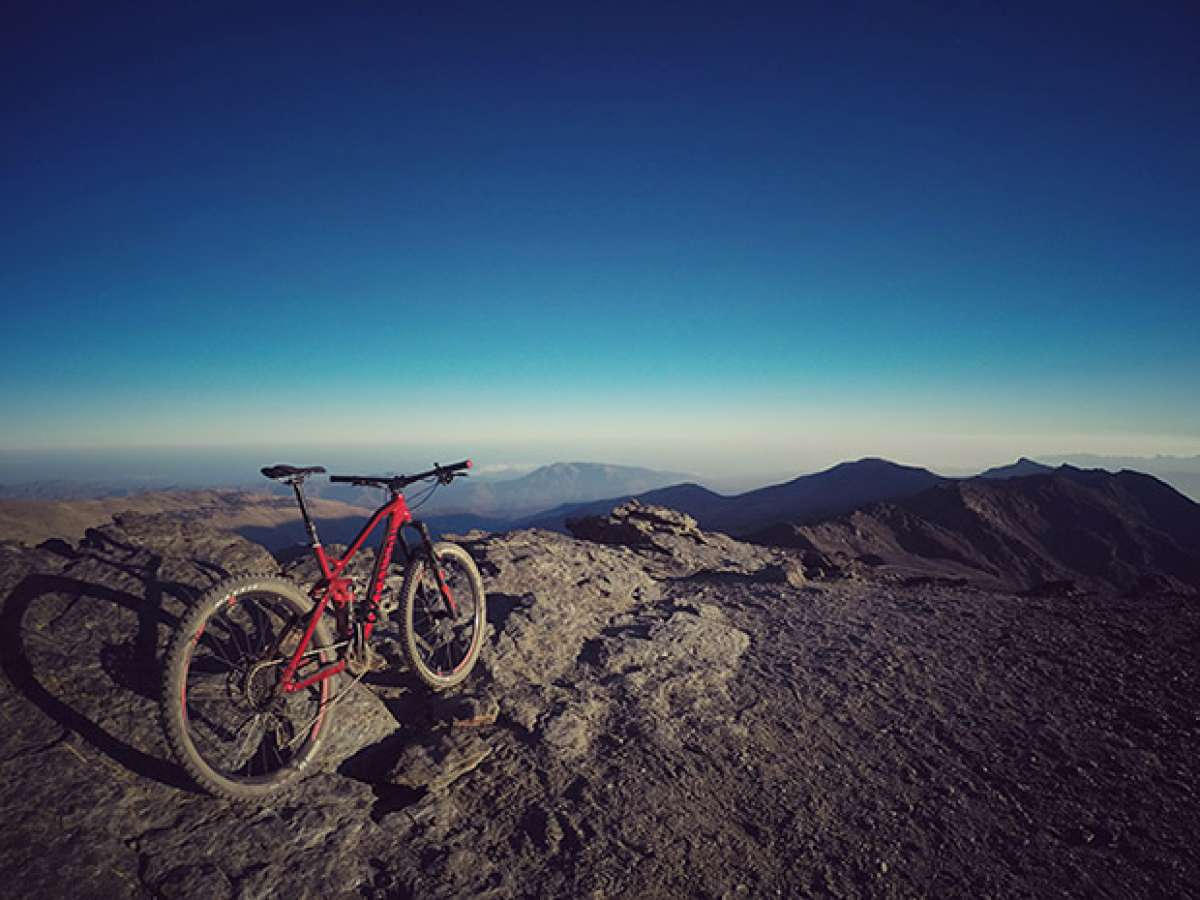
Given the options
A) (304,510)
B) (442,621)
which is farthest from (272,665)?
(442,621)

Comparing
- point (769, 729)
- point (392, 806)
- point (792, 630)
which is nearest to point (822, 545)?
point (792, 630)

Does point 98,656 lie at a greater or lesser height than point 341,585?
lesser

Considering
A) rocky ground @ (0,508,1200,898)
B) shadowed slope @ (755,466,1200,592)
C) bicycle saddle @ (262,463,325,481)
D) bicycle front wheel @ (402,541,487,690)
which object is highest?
bicycle saddle @ (262,463,325,481)

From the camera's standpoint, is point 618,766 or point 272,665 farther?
point 618,766

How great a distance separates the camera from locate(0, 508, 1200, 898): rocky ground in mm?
3393

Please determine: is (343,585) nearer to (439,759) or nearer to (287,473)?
(287,473)

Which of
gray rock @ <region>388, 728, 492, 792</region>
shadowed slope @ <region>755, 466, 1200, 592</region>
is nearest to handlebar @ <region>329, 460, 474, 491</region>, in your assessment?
gray rock @ <region>388, 728, 492, 792</region>

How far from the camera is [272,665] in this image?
4.21 m

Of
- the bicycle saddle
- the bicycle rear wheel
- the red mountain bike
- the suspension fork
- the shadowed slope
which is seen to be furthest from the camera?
the shadowed slope

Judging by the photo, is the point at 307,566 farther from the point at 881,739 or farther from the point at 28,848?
the point at 881,739

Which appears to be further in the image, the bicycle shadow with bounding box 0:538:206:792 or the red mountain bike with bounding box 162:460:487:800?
the bicycle shadow with bounding box 0:538:206:792

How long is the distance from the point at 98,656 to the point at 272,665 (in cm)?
160

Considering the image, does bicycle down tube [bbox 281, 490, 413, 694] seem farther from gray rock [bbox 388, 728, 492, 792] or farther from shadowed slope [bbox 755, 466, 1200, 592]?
shadowed slope [bbox 755, 466, 1200, 592]

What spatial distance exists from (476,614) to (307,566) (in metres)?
2.86
